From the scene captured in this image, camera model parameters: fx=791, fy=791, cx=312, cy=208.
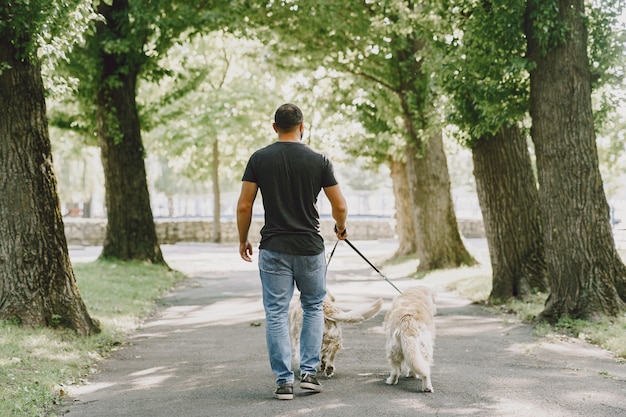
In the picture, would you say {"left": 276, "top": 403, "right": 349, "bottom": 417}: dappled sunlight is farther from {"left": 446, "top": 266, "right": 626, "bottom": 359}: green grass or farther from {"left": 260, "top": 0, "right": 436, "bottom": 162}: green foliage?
{"left": 260, "top": 0, "right": 436, "bottom": 162}: green foliage

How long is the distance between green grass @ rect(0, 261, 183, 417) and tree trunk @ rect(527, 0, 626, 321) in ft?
18.9

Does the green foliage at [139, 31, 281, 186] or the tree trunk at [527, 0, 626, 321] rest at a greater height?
the green foliage at [139, 31, 281, 186]

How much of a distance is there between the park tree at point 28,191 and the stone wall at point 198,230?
26.4m

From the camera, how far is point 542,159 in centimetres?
1048

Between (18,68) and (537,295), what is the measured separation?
8.40 meters

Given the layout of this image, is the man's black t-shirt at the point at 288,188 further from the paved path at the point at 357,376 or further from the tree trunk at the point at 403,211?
the tree trunk at the point at 403,211

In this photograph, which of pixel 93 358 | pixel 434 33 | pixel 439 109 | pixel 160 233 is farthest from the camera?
pixel 160 233

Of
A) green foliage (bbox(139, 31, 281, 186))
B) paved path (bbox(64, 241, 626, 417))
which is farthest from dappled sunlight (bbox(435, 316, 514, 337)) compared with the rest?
green foliage (bbox(139, 31, 281, 186))

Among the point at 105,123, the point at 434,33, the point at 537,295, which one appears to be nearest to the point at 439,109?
the point at 434,33

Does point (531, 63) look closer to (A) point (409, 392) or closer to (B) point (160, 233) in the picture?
(A) point (409, 392)

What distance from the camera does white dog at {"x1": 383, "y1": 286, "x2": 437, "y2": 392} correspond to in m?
6.18

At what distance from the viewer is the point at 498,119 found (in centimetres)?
1109

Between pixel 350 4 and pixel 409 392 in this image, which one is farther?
pixel 350 4

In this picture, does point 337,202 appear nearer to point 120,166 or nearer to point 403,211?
point 120,166
